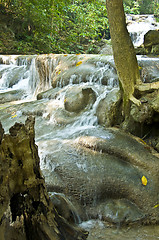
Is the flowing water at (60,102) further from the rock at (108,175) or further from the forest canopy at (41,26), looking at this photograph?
the forest canopy at (41,26)

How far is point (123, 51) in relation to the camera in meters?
4.09

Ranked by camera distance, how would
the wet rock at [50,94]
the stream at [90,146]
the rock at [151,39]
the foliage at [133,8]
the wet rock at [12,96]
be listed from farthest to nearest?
the foliage at [133,8] < the rock at [151,39] < the wet rock at [12,96] < the wet rock at [50,94] < the stream at [90,146]

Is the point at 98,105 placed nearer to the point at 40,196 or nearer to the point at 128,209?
the point at 128,209

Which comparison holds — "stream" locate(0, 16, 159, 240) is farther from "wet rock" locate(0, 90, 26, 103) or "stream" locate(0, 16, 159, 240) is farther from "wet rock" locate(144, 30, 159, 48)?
"wet rock" locate(144, 30, 159, 48)

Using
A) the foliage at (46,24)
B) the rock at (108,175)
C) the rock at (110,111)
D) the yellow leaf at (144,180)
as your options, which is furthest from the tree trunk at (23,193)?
the foliage at (46,24)

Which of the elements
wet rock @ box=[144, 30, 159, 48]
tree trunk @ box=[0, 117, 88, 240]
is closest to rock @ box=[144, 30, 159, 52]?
wet rock @ box=[144, 30, 159, 48]

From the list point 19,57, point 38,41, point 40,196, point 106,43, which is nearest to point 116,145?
point 40,196

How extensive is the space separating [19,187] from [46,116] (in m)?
4.10

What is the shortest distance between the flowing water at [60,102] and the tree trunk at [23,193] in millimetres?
1011

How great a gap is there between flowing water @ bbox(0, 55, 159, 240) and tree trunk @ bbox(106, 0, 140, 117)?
2.94 feet

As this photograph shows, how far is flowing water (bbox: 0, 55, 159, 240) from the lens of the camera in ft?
9.08

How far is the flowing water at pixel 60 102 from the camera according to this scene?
2768mm

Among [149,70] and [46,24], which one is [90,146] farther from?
[46,24]

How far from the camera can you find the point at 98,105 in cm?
515
